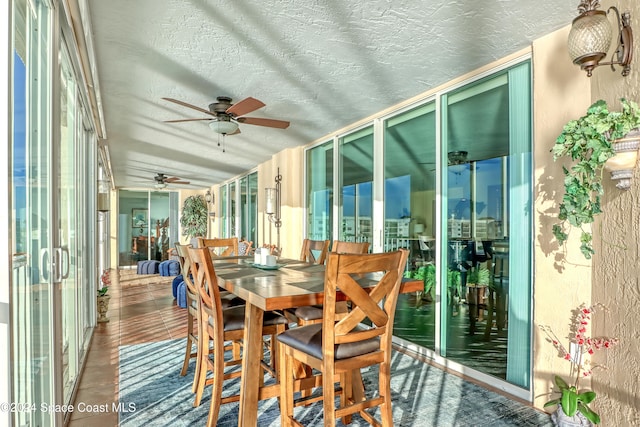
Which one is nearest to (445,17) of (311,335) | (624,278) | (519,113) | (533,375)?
(519,113)

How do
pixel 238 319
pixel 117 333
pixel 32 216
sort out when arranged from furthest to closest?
pixel 117 333
pixel 238 319
pixel 32 216

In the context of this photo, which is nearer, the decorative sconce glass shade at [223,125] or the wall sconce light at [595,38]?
the wall sconce light at [595,38]

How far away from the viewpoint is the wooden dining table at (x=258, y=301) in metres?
1.86

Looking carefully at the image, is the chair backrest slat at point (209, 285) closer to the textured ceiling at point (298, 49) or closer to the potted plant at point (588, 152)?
the textured ceiling at point (298, 49)

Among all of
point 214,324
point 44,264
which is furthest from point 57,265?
point 214,324

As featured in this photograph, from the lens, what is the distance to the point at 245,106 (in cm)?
327

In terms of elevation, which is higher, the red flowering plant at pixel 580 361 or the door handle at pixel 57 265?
the door handle at pixel 57 265

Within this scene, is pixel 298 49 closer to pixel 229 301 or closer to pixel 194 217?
pixel 229 301

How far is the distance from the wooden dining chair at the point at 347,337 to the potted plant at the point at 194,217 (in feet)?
35.8

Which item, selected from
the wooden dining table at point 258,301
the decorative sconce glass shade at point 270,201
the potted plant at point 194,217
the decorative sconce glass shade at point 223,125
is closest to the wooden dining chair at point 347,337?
the wooden dining table at point 258,301

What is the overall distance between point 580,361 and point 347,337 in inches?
59.2

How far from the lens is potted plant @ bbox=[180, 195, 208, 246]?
1233cm

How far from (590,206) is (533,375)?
1.23m

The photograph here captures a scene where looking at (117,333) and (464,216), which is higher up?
(464,216)
